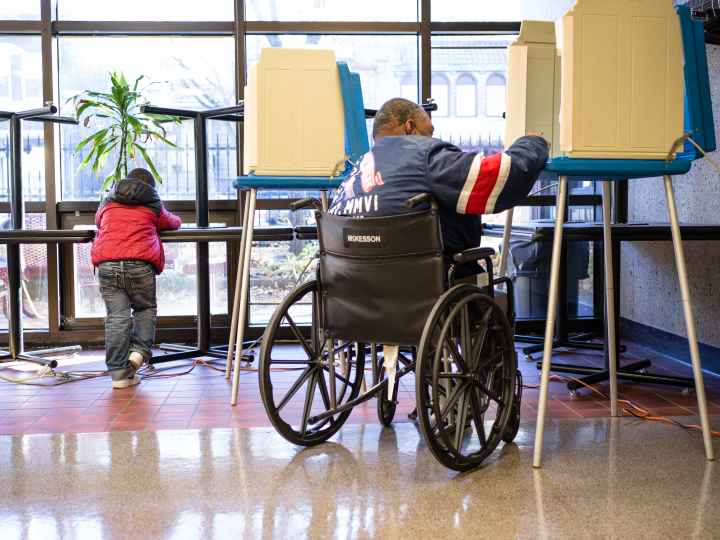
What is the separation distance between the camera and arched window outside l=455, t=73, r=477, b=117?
545cm

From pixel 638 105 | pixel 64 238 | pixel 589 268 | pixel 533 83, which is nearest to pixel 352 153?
pixel 533 83

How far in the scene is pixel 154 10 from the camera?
17.3ft

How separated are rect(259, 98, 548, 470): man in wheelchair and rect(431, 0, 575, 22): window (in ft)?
8.98

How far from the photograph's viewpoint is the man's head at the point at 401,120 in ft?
9.25

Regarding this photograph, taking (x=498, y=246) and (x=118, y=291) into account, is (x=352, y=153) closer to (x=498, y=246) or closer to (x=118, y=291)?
(x=118, y=291)

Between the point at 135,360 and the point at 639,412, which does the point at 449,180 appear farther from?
the point at 135,360

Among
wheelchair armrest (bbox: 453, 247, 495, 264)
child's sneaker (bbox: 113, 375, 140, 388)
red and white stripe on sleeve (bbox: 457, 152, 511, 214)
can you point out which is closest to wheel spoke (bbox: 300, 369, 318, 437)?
wheelchair armrest (bbox: 453, 247, 495, 264)

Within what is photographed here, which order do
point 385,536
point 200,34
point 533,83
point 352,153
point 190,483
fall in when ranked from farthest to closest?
point 200,34, point 352,153, point 533,83, point 190,483, point 385,536

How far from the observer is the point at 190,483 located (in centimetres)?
249

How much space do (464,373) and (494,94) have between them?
333cm

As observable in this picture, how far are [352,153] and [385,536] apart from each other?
1.93 m

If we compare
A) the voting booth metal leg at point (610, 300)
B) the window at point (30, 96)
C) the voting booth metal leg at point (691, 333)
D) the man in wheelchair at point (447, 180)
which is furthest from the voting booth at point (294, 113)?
the window at point (30, 96)

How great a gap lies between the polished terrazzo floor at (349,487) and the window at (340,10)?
304 centimetres

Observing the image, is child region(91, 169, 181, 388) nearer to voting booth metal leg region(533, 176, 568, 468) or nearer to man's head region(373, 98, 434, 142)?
man's head region(373, 98, 434, 142)
